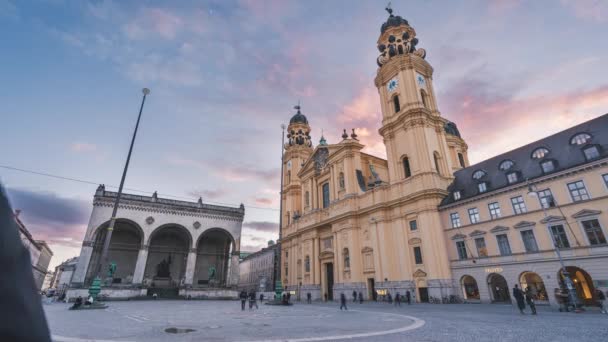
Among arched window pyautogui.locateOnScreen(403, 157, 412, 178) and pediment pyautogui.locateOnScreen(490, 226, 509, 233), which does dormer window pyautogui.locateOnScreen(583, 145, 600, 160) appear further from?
arched window pyautogui.locateOnScreen(403, 157, 412, 178)

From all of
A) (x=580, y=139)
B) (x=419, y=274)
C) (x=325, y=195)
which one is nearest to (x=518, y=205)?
(x=580, y=139)

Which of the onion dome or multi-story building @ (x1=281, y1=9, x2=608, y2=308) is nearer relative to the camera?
multi-story building @ (x1=281, y1=9, x2=608, y2=308)

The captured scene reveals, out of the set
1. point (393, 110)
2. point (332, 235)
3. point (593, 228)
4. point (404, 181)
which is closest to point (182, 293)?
point (332, 235)

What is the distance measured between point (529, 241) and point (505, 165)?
7.27 m

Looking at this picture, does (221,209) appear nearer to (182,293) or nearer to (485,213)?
(182,293)

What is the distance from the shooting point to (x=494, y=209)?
24.5 meters

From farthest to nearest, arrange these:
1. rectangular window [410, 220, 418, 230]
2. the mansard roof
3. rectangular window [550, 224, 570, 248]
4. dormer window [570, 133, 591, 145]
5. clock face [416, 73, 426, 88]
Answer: clock face [416, 73, 426, 88] → rectangular window [410, 220, 418, 230] → dormer window [570, 133, 591, 145] → the mansard roof → rectangular window [550, 224, 570, 248]

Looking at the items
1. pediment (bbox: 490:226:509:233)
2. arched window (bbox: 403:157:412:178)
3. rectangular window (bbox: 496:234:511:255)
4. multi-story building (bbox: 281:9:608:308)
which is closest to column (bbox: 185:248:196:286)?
multi-story building (bbox: 281:9:608:308)

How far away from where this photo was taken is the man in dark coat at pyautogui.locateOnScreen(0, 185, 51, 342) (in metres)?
0.74

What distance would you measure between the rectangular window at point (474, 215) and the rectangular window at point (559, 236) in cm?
539

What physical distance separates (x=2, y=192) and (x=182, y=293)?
42629 millimetres

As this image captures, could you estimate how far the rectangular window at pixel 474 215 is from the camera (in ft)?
83.7

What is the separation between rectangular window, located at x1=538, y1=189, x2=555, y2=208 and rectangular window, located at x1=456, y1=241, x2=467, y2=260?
7.01 meters

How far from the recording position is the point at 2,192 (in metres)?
0.81
